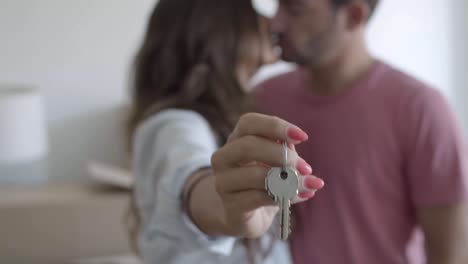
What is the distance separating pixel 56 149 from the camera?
5.49 feet

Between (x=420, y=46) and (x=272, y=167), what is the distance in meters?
1.56

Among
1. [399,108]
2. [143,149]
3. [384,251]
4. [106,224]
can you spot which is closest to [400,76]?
[399,108]

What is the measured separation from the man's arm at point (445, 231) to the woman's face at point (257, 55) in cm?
22

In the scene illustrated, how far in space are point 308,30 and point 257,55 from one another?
0.06 metres

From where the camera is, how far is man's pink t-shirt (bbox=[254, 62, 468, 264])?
70 centimetres

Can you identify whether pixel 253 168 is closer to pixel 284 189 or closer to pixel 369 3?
pixel 284 189

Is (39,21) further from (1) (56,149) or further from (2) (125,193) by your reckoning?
(2) (125,193)

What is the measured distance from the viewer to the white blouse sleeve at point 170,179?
540 millimetres

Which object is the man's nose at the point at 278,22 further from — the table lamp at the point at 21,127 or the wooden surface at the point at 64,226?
the table lamp at the point at 21,127

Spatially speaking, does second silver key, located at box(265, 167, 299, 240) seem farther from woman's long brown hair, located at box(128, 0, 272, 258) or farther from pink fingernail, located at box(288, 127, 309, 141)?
woman's long brown hair, located at box(128, 0, 272, 258)

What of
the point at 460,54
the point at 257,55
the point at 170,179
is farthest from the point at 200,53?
the point at 460,54

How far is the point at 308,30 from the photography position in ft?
2.50

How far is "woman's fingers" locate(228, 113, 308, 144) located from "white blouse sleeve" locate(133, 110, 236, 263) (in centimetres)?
14

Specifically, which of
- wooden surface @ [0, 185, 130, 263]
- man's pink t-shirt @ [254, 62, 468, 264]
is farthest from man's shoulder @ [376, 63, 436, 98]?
wooden surface @ [0, 185, 130, 263]
